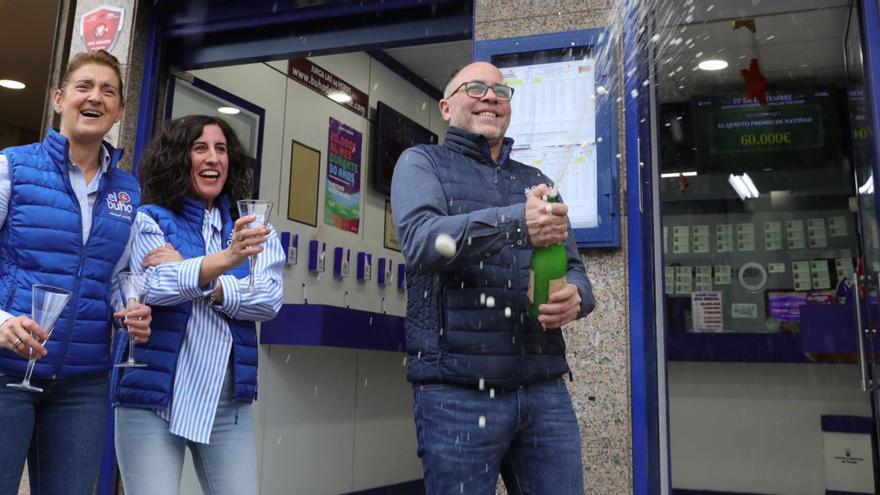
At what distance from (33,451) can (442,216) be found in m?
1.38

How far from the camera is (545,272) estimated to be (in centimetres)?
205

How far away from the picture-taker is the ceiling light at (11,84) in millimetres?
8031

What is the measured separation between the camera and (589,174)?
329 centimetres

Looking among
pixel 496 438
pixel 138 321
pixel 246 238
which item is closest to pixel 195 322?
pixel 138 321

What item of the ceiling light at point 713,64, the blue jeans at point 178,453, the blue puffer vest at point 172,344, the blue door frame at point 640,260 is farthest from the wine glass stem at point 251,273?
the ceiling light at point 713,64

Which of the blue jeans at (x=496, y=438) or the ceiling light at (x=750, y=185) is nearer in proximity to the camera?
the blue jeans at (x=496, y=438)

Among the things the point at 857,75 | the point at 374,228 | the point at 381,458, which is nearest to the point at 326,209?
the point at 374,228

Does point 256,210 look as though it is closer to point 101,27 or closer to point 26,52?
point 101,27

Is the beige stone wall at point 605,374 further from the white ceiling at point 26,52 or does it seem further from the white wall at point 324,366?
the white ceiling at point 26,52

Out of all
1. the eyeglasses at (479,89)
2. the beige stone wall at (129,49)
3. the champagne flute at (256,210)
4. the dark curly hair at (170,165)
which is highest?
the beige stone wall at (129,49)

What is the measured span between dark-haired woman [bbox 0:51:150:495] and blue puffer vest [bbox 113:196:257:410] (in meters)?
0.10

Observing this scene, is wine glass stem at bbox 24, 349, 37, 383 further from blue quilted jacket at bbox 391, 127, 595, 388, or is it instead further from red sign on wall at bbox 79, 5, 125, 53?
red sign on wall at bbox 79, 5, 125, 53

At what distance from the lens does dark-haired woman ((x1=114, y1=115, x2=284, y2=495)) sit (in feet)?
7.11

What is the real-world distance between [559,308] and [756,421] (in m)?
5.42
